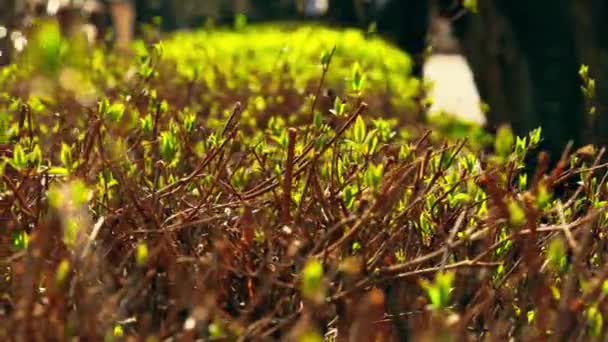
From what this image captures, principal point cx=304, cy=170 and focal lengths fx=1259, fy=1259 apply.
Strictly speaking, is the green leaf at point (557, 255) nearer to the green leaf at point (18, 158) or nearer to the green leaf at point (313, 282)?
the green leaf at point (313, 282)

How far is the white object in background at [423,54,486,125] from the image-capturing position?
14262mm

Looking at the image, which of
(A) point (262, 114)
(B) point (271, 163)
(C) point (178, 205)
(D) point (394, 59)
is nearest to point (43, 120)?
(A) point (262, 114)

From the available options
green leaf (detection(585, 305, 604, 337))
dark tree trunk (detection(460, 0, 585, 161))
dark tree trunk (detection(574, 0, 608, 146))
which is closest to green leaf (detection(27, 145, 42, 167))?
green leaf (detection(585, 305, 604, 337))

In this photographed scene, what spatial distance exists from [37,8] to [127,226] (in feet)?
17.6

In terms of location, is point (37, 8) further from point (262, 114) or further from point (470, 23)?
point (470, 23)

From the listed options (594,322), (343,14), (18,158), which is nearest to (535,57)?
(18,158)

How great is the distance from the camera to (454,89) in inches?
739

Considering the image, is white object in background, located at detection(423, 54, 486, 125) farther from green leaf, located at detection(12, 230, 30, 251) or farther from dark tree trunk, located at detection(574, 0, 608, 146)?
green leaf, located at detection(12, 230, 30, 251)

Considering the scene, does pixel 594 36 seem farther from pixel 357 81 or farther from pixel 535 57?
pixel 357 81

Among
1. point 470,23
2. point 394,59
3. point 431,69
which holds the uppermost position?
point 470,23

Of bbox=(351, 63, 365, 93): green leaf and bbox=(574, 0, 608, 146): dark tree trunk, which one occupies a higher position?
bbox=(351, 63, 365, 93): green leaf

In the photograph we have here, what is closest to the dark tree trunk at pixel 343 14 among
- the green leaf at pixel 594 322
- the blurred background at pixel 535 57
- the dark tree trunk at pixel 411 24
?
the dark tree trunk at pixel 411 24

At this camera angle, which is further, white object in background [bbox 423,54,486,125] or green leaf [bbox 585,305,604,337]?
white object in background [bbox 423,54,486,125]

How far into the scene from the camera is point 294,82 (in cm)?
782
